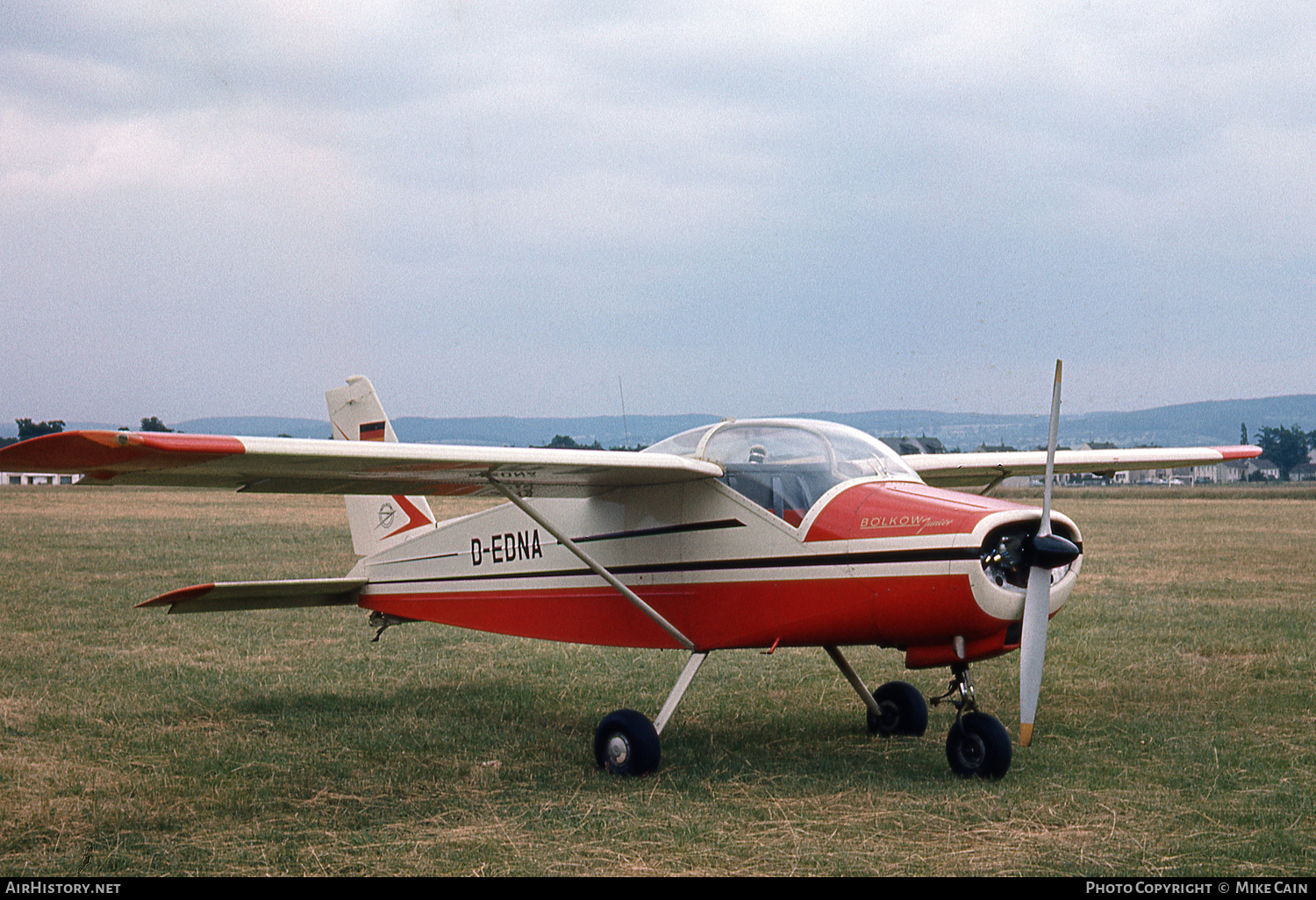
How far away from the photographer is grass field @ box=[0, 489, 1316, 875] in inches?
215

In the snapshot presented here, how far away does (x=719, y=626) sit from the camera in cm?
749

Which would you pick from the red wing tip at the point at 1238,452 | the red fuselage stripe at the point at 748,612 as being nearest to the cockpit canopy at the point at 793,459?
the red fuselage stripe at the point at 748,612

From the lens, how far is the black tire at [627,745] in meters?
7.07

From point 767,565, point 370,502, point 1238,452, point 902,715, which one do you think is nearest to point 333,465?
point 767,565

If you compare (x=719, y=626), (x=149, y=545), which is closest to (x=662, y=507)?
(x=719, y=626)

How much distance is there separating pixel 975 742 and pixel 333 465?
4.24 meters

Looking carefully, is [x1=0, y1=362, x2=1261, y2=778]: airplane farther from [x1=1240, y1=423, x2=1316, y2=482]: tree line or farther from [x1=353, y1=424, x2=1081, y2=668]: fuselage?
[x1=1240, y1=423, x2=1316, y2=482]: tree line

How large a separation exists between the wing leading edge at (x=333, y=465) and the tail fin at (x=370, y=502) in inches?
83.6

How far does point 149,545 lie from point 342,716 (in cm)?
1788

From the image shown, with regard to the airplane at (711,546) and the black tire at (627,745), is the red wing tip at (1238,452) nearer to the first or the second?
the airplane at (711,546)

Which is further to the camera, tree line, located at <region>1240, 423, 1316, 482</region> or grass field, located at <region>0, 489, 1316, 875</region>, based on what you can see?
tree line, located at <region>1240, 423, 1316, 482</region>

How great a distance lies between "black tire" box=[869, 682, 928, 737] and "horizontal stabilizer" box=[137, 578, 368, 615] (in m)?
4.60

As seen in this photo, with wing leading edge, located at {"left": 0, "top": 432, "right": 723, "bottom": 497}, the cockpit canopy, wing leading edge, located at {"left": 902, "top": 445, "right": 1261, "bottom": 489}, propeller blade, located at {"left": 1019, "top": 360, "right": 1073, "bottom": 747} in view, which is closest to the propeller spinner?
propeller blade, located at {"left": 1019, "top": 360, "right": 1073, "bottom": 747}

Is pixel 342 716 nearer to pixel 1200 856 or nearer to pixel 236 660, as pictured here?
pixel 236 660
